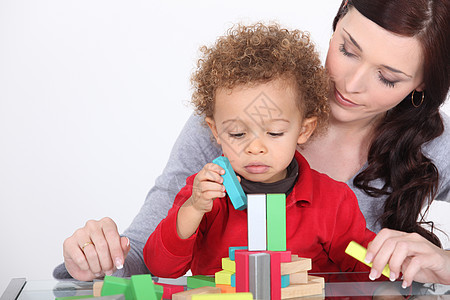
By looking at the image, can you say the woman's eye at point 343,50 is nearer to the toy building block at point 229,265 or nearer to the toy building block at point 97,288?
the toy building block at point 229,265

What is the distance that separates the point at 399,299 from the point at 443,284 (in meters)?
0.16

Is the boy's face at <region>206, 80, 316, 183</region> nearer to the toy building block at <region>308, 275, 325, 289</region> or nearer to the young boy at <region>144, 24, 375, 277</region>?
the young boy at <region>144, 24, 375, 277</region>


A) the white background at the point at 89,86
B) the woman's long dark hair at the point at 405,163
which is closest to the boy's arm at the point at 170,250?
the woman's long dark hair at the point at 405,163

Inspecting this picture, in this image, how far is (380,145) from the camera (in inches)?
75.5

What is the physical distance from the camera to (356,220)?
5.11 ft

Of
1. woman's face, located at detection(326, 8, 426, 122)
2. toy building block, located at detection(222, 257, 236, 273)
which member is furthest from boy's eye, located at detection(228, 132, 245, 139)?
woman's face, located at detection(326, 8, 426, 122)

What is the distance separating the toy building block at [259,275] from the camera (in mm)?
1081

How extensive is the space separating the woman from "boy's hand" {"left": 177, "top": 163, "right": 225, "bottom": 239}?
13 cm

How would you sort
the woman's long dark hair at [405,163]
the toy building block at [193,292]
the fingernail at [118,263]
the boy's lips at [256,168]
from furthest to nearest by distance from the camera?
the woman's long dark hair at [405,163] → the boy's lips at [256,168] → the fingernail at [118,263] → the toy building block at [193,292]

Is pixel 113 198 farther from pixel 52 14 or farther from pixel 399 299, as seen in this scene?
pixel 399 299

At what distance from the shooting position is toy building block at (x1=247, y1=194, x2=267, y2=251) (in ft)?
3.82

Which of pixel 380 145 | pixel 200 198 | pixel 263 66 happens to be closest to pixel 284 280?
pixel 200 198

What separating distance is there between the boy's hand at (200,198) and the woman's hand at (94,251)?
0.13m

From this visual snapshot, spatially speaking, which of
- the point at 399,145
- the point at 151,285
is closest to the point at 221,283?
the point at 151,285
